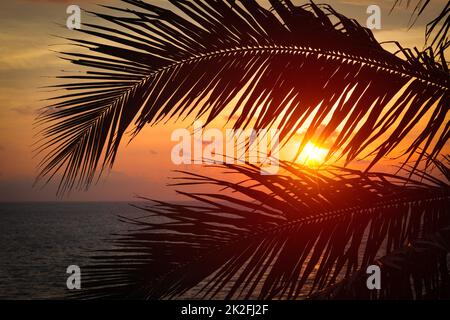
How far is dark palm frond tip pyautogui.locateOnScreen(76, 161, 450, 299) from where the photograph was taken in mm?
2039

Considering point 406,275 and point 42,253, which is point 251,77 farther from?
point 42,253

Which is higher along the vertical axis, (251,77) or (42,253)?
(251,77)

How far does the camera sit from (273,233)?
6.98 feet

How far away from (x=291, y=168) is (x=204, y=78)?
48 cm

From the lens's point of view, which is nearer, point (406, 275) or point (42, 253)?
point (406, 275)

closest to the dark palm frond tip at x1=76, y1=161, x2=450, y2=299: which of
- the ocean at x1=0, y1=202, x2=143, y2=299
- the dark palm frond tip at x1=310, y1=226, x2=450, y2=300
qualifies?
the dark palm frond tip at x1=310, y1=226, x2=450, y2=300

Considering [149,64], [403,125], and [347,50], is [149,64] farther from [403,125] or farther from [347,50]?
[403,125]

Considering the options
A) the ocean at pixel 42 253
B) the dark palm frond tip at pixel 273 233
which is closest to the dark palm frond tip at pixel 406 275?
the dark palm frond tip at pixel 273 233

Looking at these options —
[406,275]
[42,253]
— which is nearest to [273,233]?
[406,275]

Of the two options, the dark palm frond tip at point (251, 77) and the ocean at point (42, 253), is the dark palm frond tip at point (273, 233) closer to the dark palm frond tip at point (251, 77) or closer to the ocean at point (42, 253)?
the dark palm frond tip at point (251, 77)

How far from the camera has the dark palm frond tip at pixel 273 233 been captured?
2039 mm

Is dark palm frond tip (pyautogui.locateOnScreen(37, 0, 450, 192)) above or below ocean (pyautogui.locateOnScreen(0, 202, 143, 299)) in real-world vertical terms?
above

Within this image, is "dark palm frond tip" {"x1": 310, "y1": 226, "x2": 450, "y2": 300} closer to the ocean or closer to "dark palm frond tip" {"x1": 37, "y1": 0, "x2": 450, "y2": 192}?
"dark palm frond tip" {"x1": 37, "y1": 0, "x2": 450, "y2": 192}
